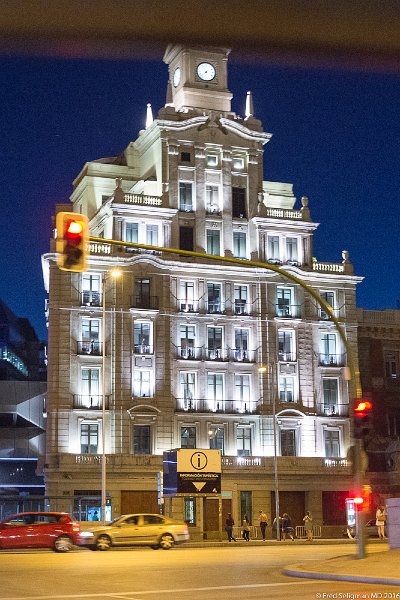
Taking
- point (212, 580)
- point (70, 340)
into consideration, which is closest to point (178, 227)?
point (70, 340)

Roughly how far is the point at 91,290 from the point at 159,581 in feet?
159

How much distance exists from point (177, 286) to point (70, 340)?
9268 millimetres

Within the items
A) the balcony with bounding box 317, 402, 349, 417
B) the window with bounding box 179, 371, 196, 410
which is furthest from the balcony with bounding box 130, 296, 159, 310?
the balcony with bounding box 317, 402, 349, 417

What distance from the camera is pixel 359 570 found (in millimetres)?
22281

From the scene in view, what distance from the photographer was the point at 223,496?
68.0m

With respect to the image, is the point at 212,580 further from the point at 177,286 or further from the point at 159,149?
the point at 159,149

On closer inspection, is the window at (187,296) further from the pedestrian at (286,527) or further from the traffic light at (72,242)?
the traffic light at (72,242)

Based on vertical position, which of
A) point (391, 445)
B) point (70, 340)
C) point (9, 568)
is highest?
point (70, 340)

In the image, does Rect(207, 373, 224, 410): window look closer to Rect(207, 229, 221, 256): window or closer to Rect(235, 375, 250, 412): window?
Rect(235, 375, 250, 412): window

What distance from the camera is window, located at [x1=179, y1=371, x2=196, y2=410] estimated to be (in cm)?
6925

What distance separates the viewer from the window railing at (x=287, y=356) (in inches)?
2864

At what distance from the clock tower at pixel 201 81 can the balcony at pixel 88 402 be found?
2436 cm

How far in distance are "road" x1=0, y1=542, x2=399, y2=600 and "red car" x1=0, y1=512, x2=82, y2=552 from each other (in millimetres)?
9419

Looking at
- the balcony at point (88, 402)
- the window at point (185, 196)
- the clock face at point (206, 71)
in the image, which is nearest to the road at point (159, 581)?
the balcony at point (88, 402)
